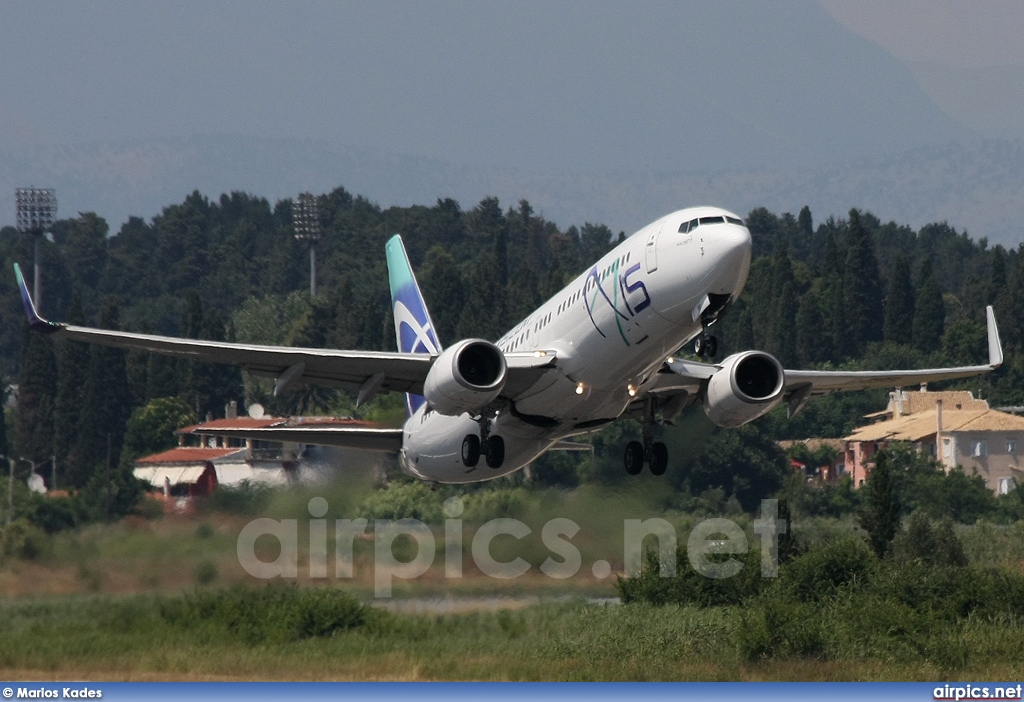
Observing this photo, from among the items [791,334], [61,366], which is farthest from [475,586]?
[791,334]

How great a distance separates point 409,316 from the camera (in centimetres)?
4344

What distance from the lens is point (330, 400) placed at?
9525 centimetres

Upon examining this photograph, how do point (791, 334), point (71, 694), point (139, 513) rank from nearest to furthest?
point (71, 694) < point (139, 513) < point (791, 334)

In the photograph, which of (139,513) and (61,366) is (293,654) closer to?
(139,513)

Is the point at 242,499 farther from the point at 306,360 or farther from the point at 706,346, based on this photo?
the point at 706,346

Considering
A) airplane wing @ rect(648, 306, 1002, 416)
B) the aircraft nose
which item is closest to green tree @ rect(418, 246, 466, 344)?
airplane wing @ rect(648, 306, 1002, 416)

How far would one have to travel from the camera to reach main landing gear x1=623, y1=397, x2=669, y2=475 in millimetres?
35281

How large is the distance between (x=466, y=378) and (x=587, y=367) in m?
2.23

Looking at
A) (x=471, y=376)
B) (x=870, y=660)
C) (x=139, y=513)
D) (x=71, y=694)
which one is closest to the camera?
(x=71, y=694)

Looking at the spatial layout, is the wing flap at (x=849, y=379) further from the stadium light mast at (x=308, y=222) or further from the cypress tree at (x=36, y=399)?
the stadium light mast at (x=308, y=222)

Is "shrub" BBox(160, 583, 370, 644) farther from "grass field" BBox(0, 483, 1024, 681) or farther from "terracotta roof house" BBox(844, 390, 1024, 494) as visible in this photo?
"terracotta roof house" BBox(844, 390, 1024, 494)

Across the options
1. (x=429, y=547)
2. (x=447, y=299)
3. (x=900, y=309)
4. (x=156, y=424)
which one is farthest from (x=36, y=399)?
(x=429, y=547)

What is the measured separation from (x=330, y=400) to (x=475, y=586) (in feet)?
169

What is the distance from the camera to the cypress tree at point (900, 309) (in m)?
117
